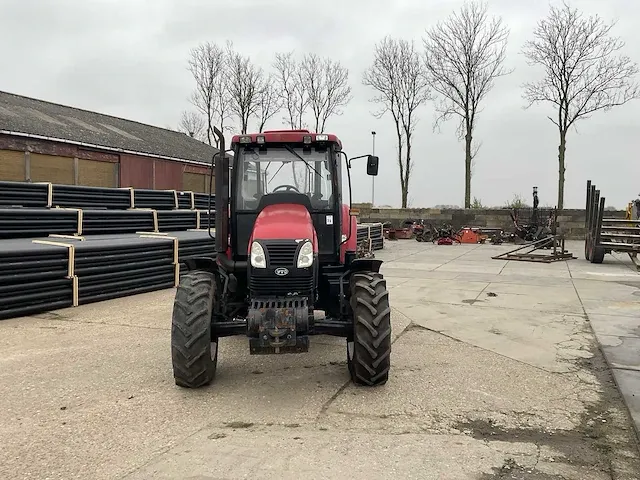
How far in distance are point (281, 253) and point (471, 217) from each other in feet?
74.6

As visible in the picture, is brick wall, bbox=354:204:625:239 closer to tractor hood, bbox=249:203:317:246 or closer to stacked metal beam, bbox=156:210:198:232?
stacked metal beam, bbox=156:210:198:232

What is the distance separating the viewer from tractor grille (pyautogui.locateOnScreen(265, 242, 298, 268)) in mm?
4375

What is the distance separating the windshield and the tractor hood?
22 cm

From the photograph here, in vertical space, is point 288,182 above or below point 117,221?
above

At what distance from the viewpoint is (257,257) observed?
14.5 ft

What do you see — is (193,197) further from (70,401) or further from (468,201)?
(468,201)

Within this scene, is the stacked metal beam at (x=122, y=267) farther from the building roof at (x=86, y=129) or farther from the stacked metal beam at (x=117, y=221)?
the building roof at (x=86, y=129)

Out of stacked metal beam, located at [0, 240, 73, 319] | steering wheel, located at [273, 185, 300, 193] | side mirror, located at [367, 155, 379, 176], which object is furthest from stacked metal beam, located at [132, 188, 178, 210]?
side mirror, located at [367, 155, 379, 176]

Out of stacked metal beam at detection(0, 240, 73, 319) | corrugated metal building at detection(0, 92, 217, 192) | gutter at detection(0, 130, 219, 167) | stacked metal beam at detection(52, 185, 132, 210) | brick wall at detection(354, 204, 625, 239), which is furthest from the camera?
brick wall at detection(354, 204, 625, 239)

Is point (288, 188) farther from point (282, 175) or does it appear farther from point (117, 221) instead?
Answer: point (117, 221)

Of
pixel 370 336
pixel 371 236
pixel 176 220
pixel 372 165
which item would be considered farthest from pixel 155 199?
pixel 370 336

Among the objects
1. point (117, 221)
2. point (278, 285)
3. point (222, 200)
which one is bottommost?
point (278, 285)

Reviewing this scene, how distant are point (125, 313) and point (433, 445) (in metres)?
5.51

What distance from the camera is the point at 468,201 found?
28.5 metres
